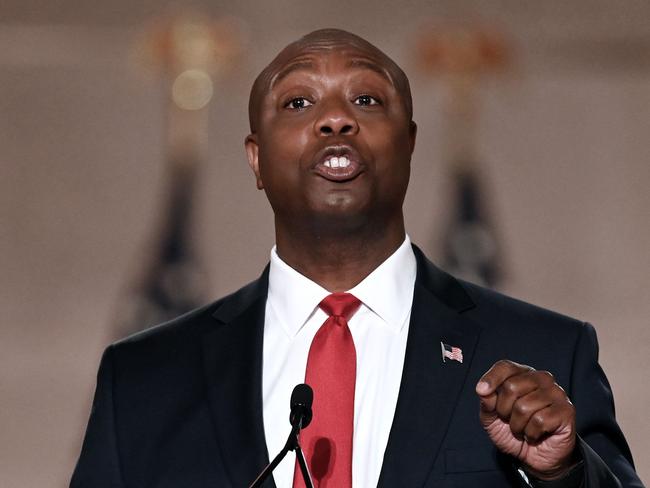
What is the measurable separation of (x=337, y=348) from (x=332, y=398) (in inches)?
3.2

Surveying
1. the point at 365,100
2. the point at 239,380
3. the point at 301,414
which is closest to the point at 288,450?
the point at 301,414

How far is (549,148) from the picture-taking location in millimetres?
4316

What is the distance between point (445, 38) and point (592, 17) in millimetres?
496

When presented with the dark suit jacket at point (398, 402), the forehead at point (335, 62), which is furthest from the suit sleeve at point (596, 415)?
the forehead at point (335, 62)

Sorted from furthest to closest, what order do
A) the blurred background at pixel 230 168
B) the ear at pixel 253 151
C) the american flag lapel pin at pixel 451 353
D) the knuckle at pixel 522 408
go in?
the blurred background at pixel 230 168
the ear at pixel 253 151
the american flag lapel pin at pixel 451 353
the knuckle at pixel 522 408

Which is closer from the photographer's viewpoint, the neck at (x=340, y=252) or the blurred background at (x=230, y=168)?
the neck at (x=340, y=252)

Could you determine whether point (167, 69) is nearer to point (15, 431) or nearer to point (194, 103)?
point (194, 103)

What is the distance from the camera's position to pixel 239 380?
1.82 m

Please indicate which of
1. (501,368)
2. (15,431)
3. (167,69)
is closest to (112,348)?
(501,368)

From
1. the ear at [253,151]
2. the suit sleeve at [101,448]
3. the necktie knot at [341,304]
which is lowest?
the suit sleeve at [101,448]

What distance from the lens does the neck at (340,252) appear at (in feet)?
6.23

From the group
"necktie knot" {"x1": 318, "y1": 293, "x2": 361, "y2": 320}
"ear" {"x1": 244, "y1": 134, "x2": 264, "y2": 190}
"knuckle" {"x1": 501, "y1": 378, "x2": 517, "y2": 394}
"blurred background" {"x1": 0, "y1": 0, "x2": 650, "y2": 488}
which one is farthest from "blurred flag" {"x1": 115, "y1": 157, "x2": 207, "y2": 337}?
"knuckle" {"x1": 501, "y1": 378, "x2": 517, "y2": 394}

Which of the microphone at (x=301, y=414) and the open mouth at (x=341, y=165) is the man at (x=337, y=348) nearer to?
the open mouth at (x=341, y=165)

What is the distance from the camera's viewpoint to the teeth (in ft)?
5.96
